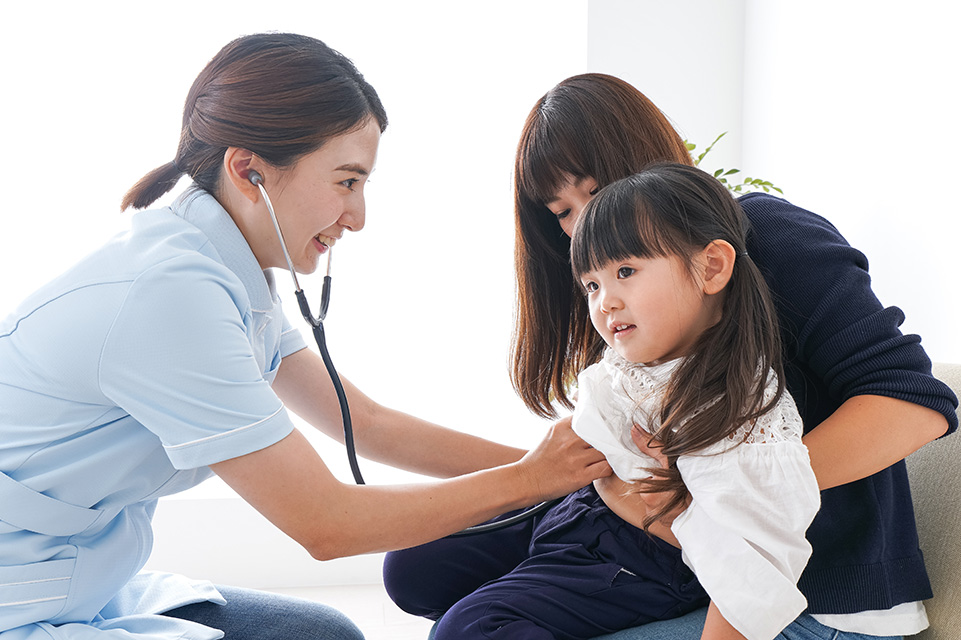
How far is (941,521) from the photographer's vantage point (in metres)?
1.04

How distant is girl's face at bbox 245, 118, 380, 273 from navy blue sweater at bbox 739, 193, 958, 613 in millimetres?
596

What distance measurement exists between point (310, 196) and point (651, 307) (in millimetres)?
527

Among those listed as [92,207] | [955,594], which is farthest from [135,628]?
[92,207]

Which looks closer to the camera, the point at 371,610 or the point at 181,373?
the point at 181,373

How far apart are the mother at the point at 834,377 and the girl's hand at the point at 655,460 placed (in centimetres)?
11

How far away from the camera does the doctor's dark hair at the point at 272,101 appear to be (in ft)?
3.58

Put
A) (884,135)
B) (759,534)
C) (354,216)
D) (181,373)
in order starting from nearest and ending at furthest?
(759,534)
(181,373)
(354,216)
(884,135)

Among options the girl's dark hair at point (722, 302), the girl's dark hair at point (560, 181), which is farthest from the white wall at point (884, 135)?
the girl's dark hair at point (722, 302)

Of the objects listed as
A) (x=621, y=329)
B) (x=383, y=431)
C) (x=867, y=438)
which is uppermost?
(x=621, y=329)

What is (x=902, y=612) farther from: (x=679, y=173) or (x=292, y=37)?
(x=292, y=37)

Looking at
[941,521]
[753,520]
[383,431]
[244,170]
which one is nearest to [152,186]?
[244,170]

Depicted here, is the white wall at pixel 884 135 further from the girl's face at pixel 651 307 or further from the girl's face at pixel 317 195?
the girl's face at pixel 317 195

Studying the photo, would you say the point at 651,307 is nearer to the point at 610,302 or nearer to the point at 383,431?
the point at 610,302

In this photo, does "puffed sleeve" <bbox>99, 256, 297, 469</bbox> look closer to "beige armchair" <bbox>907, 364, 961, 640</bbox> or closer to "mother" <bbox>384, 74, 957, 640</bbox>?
"mother" <bbox>384, 74, 957, 640</bbox>
